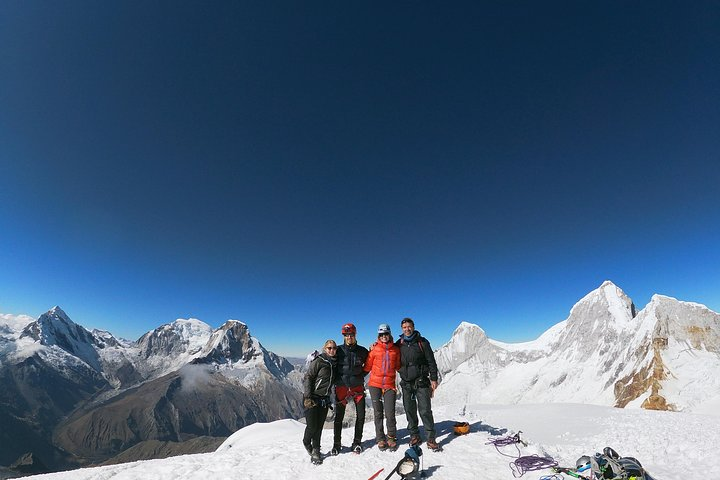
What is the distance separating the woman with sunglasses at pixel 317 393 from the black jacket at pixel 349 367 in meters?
0.22

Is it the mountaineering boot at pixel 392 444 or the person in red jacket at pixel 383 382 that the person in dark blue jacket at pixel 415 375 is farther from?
the mountaineering boot at pixel 392 444

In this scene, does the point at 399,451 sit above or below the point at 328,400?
below

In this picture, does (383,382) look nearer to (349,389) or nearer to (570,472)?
(349,389)

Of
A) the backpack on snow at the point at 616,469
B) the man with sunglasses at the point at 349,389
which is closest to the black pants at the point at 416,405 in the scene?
the man with sunglasses at the point at 349,389

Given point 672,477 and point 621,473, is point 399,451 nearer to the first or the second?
point 621,473

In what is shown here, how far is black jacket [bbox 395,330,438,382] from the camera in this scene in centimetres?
1189

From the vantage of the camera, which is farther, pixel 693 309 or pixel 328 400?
pixel 693 309

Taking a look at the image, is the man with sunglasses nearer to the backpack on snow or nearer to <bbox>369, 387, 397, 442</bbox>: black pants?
<bbox>369, 387, 397, 442</bbox>: black pants

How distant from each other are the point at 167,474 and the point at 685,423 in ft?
96.7

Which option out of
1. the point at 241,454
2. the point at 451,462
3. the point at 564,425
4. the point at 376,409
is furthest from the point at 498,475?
the point at 564,425

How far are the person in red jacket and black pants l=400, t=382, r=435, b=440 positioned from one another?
49 cm

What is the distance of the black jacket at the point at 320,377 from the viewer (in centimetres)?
Answer: 1134

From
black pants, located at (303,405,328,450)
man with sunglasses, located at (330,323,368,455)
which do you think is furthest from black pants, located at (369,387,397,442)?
black pants, located at (303,405,328,450)

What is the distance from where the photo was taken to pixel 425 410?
1180cm
